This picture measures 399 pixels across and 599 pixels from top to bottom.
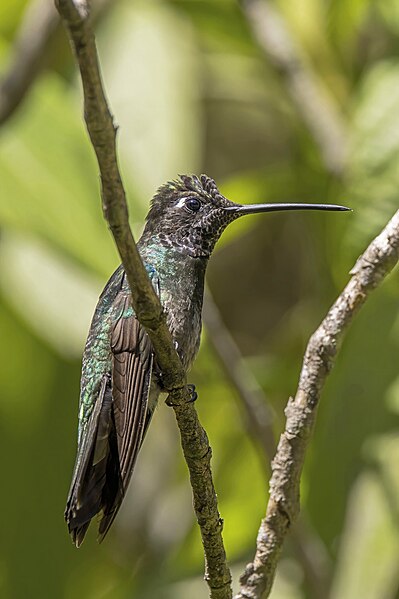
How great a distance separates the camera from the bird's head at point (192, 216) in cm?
233

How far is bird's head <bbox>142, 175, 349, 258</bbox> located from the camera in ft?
7.64

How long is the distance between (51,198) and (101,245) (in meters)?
0.30

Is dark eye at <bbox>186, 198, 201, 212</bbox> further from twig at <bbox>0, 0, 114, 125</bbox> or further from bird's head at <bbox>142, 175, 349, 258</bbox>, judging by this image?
twig at <bbox>0, 0, 114, 125</bbox>

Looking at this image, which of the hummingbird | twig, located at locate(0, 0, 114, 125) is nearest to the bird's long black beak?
the hummingbird

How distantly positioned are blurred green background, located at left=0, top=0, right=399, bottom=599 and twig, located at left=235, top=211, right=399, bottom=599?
92 centimetres

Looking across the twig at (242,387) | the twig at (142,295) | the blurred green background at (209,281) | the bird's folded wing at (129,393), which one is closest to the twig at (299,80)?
the blurred green background at (209,281)

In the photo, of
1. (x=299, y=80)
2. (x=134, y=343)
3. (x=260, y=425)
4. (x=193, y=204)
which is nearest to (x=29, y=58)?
(x=193, y=204)

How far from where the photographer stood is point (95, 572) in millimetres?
3502

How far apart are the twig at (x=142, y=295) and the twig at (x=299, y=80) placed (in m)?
2.11

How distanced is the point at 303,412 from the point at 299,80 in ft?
6.79

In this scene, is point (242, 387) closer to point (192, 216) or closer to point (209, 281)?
point (192, 216)

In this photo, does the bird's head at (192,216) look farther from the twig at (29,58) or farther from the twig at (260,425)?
the twig at (29,58)

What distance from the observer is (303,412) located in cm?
178

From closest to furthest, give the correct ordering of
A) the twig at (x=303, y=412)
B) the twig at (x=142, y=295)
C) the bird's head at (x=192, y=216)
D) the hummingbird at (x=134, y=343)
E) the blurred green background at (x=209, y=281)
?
the twig at (x=142, y=295), the twig at (x=303, y=412), the hummingbird at (x=134, y=343), the bird's head at (x=192, y=216), the blurred green background at (x=209, y=281)
